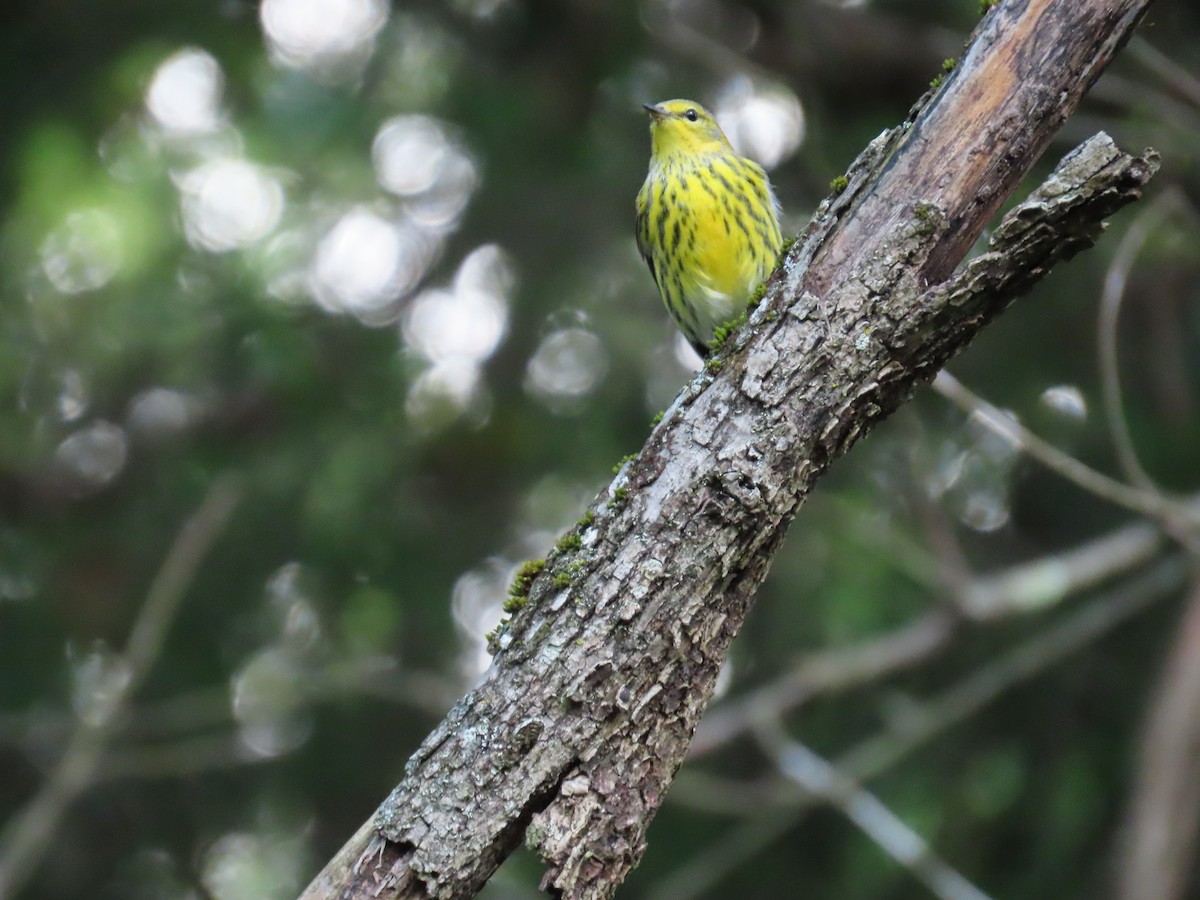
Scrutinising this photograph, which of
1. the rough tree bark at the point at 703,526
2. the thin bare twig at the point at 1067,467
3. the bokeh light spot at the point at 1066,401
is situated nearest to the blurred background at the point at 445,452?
the bokeh light spot at the point at 1066,401

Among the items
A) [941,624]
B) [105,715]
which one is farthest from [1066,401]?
[105,715]

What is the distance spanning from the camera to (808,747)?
5.95 m

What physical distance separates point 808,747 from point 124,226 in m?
3.92

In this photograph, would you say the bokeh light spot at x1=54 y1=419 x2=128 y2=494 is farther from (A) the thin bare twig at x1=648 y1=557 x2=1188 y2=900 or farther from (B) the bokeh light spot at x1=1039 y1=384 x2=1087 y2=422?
(B) the bokeh light spot at x1=1039 y1=384 x2=1087 y2=422

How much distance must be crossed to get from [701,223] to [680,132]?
0.52 meters

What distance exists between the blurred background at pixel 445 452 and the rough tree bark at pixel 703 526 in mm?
3011

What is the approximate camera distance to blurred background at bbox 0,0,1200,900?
5.61m

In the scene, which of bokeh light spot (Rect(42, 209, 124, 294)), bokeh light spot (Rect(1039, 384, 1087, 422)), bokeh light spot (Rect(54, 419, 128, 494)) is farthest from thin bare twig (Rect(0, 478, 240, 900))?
bokeh light spot (Rect(1039, 384, 1087, 422))

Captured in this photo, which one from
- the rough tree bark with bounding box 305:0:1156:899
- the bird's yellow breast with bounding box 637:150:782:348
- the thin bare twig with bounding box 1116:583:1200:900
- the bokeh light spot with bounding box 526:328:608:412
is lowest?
the rough tree bark with bounding box 305:0:1156:899

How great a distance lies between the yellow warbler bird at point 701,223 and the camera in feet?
16.0

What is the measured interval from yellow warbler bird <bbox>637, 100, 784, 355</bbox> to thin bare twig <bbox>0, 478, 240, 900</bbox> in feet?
6.98

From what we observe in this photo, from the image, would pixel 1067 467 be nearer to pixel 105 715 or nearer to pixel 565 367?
pixel 565 367

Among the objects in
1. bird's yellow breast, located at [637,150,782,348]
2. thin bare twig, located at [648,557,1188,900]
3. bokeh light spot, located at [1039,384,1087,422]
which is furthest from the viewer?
bokeh light spot, located at [1039,384,1087,422]

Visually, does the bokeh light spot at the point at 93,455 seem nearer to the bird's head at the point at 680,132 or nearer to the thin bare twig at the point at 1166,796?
the bird's head at the point at 680,132
